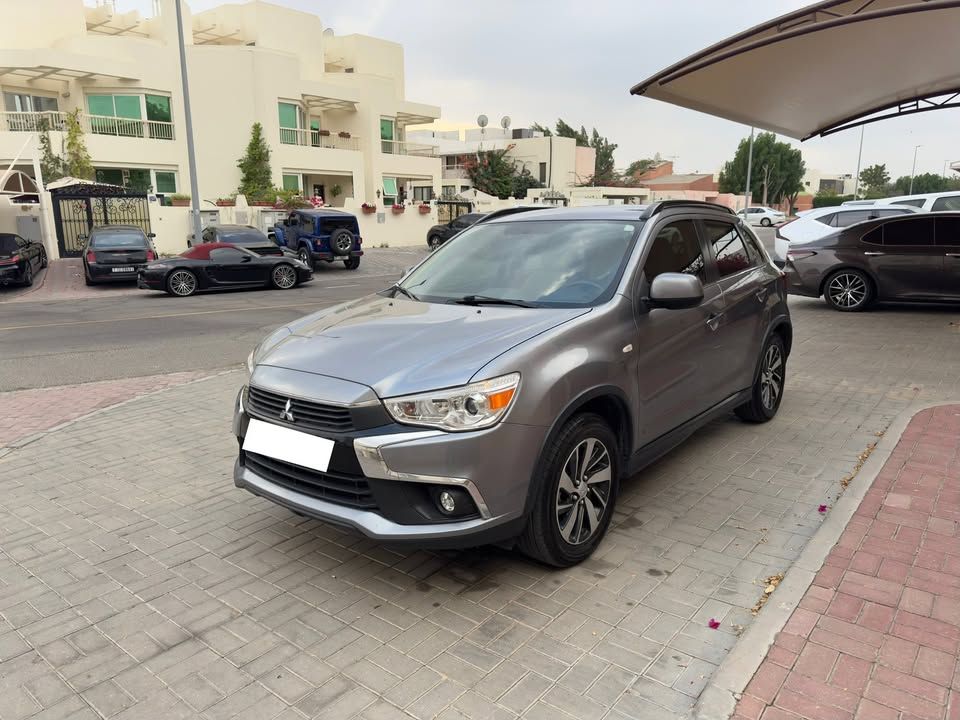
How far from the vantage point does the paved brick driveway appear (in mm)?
2701

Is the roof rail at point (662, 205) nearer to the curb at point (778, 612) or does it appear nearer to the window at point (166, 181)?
the curb at point (778, 612)

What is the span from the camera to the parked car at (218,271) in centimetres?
1641

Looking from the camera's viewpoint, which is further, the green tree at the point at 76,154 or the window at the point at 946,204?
the green tree at the point at 76,154

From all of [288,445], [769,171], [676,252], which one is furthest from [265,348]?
[769,171]

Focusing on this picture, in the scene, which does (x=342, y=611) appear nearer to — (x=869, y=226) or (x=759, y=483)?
(x=759, y=483)

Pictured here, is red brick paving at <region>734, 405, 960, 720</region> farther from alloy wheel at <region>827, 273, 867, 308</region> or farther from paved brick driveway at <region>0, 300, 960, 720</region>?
alloy wheel at <region>827, 273, 867, 308</region>

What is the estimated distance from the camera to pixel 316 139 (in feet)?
119

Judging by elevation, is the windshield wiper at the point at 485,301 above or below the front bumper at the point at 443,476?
above

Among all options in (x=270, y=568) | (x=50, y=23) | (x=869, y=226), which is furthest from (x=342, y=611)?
(x=50, y=23)

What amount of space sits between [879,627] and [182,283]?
1647 cm

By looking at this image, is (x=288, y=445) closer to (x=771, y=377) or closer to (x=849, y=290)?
(x=771, y=377)

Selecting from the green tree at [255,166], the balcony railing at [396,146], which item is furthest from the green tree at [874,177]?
the green tree at [255,166]

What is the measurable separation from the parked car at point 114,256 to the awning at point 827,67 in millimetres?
13964

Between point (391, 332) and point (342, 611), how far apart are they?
4.43ft
